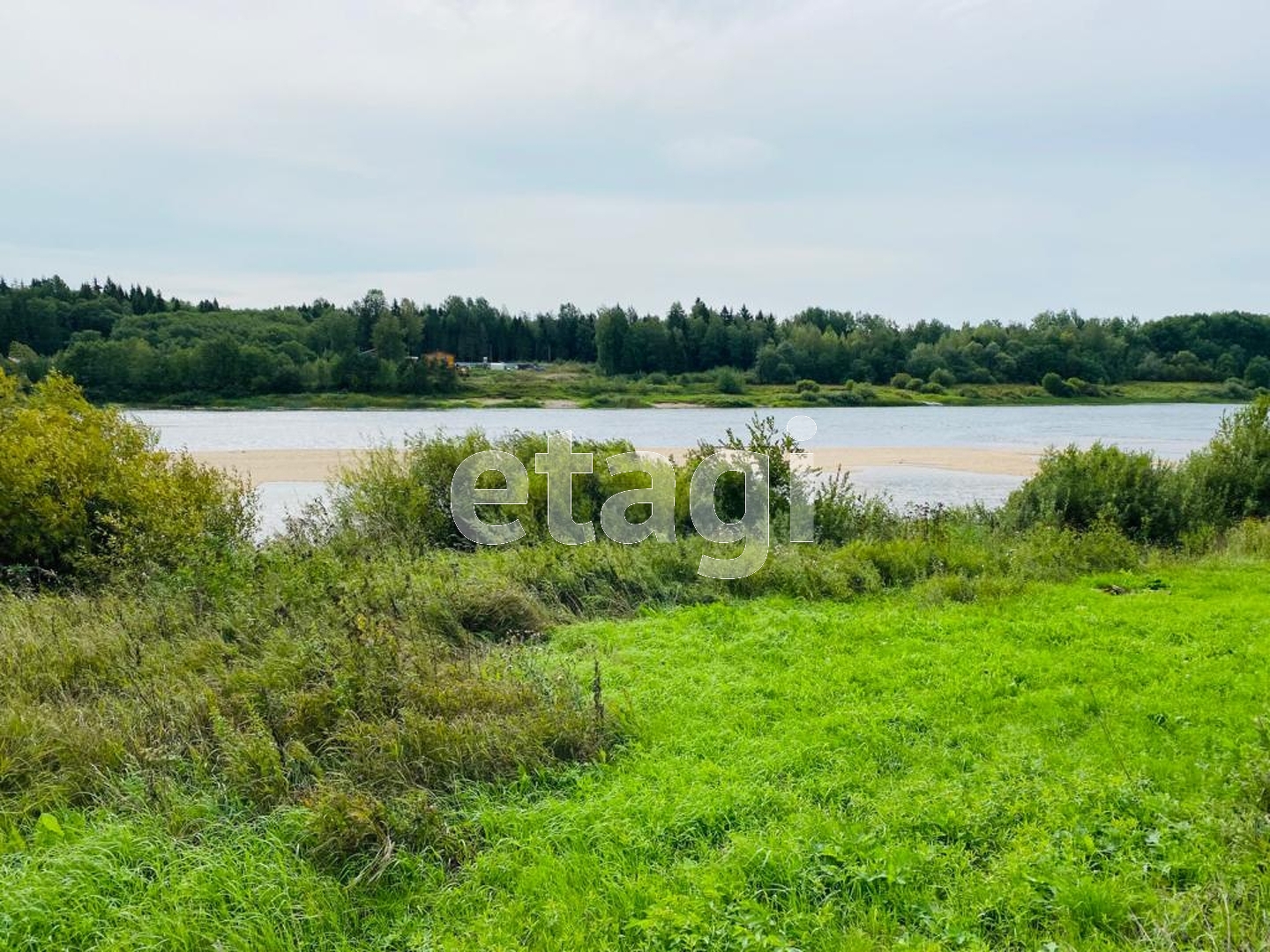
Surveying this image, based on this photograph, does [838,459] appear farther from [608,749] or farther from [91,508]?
[608,749]

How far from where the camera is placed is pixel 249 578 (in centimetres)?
802

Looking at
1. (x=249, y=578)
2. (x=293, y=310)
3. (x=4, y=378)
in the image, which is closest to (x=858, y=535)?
(x=249, y=578)

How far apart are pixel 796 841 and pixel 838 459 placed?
26.9 m

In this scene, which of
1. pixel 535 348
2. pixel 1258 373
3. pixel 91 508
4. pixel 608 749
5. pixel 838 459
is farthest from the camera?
pixel 535 348

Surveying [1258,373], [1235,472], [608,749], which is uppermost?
[1258,373]

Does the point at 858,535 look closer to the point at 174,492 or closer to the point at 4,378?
the point at 174,492

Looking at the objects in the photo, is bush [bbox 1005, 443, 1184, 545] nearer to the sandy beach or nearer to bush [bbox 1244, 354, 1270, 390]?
the sandy beach

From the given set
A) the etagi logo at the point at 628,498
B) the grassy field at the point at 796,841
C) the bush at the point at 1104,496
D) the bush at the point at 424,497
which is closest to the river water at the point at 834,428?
the bush at the point at 424,497

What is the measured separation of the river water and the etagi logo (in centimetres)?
351

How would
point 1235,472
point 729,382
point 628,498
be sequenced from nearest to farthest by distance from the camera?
point 628,498 < point 1235,472 < point 729,382

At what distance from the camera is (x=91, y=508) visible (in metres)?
9.53

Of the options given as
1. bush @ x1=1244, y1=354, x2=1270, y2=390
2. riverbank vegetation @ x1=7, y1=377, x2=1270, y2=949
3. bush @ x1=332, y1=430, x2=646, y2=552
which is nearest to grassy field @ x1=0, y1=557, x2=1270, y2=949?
riverbank vegetation @ x1=7, y1=377, x2=1270, y2=949

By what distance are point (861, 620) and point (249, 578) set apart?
235 inches

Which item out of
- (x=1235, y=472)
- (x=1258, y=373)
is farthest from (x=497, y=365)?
(x=1235, y=472)
